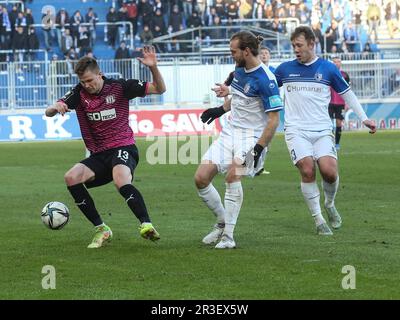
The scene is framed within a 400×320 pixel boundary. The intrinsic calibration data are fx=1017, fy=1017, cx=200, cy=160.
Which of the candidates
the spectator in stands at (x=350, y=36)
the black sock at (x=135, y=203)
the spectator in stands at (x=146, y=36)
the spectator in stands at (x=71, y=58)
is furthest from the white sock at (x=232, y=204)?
the spectator in stands at (x=350, y=36)

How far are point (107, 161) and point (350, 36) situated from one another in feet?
107

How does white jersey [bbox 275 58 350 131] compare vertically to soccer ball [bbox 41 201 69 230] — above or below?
above

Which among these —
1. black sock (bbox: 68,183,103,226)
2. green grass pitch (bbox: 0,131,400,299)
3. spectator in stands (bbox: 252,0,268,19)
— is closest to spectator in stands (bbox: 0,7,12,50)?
spectator in stands (bbox: 252,0,268,19)

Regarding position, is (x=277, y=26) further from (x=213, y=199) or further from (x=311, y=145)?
(x=213, y=199)

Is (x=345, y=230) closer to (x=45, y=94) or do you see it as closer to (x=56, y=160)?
(x=56, y=160)

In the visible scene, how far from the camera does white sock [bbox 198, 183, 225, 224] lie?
36.3ft

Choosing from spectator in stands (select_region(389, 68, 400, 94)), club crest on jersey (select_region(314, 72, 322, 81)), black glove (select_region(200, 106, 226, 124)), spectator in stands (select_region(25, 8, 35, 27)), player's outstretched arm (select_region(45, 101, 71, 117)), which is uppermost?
spectator in stands (select_region(25, 8, 35, 27))

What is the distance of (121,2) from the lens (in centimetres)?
4209

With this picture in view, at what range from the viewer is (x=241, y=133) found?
11.0 m

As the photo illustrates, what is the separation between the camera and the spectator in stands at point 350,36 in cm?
4231

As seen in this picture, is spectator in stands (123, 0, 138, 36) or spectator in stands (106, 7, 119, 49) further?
spectator in stands (123, 0, 138, 36)

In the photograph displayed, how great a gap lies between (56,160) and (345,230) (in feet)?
47.8

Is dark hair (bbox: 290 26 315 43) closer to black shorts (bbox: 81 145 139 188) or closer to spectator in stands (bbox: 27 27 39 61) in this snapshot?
black shorts (bbox: 81 145 139 188)

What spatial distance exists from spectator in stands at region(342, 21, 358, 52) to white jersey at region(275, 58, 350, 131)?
3076 centimetres
